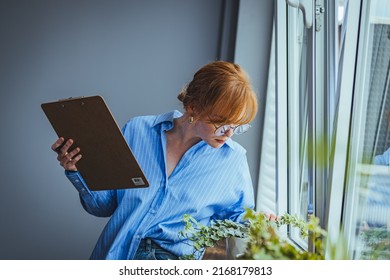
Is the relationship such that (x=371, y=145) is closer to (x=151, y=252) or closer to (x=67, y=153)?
(x=151, y=252)

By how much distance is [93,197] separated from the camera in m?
2.21

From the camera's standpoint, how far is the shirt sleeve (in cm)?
215

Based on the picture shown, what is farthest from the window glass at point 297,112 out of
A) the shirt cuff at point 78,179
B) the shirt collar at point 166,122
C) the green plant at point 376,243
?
the shirt cuff at point 78,179

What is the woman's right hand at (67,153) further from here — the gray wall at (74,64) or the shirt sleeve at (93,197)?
the gray wall at (74,64)

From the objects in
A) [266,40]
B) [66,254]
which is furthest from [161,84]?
[66,254]

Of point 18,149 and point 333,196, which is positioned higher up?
point 333,196

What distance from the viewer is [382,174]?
184 centimetres

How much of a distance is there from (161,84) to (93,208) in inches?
81.5

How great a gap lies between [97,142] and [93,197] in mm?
254

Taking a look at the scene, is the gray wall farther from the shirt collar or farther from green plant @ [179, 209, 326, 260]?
green plant @ [179, 209, 326, 260]

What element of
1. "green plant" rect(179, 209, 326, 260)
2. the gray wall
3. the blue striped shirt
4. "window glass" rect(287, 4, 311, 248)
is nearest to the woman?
the blue striped shirt
